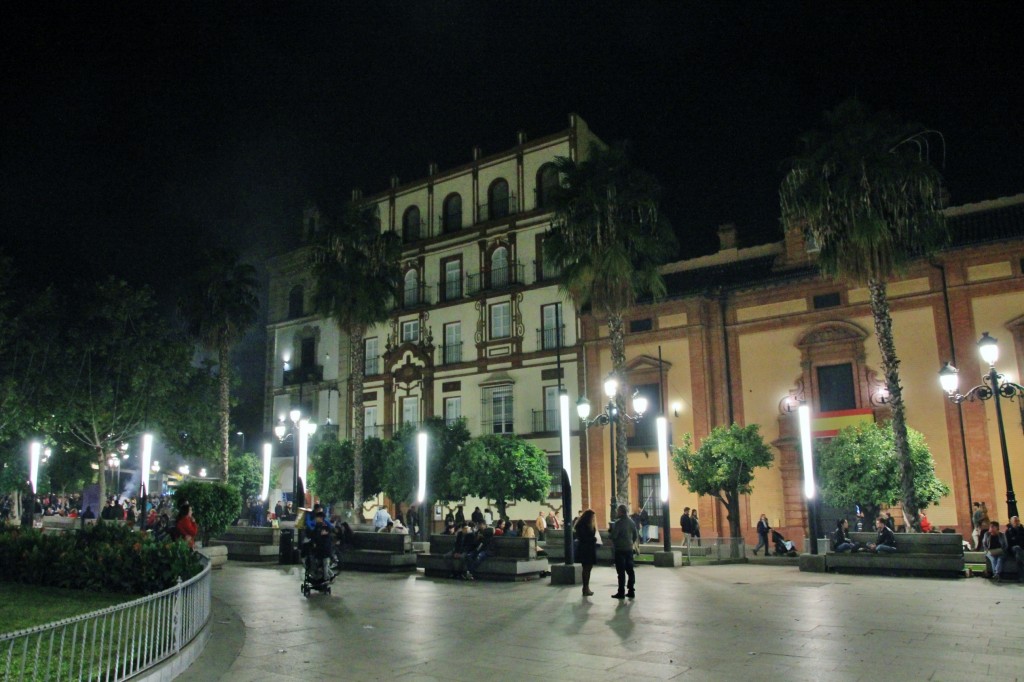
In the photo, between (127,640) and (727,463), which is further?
(727,463)

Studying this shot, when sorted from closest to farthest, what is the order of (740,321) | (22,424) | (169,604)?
1. (169,604)
2. (22,424)
3. (740,321)

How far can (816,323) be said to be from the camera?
102 feet

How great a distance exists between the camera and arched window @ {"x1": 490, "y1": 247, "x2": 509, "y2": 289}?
40.9 metres

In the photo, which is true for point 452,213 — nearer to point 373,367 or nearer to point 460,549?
point 373,367

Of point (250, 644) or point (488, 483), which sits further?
point (488, 483)

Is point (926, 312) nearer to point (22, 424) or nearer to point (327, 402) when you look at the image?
point (327, 402)

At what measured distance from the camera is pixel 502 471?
32125 mm

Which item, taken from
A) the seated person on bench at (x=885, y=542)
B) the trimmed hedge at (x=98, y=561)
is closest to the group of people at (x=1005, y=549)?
the seated person on bench at (x=885, y=542)

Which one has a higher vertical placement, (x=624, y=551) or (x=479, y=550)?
(x=624, y=551)

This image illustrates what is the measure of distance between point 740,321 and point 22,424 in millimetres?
28234

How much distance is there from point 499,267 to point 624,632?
32.3 meters

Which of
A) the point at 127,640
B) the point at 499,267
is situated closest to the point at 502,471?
the point at 499,267

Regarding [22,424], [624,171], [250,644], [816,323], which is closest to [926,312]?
[816,323]

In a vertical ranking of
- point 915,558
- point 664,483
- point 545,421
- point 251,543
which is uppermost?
point 545,421
